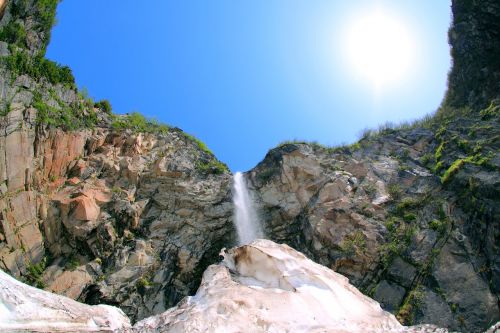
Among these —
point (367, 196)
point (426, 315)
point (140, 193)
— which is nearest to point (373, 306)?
point (426, 315)

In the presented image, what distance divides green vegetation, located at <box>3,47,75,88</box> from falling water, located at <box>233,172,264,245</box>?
9275mm

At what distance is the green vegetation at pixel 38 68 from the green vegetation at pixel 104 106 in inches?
93.8

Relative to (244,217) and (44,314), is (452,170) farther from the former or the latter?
(44,314)

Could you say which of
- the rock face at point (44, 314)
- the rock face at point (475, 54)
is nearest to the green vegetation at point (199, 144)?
the rock face at point (475, 54)

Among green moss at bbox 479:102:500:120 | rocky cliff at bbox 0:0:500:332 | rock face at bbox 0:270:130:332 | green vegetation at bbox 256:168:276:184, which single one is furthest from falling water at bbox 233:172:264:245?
rock face at bbox 0:270:130:332

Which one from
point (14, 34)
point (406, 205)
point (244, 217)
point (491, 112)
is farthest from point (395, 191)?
point (14, 34)

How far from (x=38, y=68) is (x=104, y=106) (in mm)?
4467

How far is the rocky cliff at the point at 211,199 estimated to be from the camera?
53.5 ft

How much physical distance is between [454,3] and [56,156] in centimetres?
2269

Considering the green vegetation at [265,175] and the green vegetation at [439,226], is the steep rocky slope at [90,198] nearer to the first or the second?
the green vegetation at [265,175]

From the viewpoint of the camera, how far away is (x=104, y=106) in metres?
24.8

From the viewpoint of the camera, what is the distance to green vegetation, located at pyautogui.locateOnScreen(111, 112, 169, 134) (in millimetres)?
23483

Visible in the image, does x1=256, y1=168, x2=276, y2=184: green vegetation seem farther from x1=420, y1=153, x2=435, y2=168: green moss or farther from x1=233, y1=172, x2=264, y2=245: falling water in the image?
x1=420, y1=153, x2=435, y2=168: green moss

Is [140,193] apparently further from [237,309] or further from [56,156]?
[237,309]
